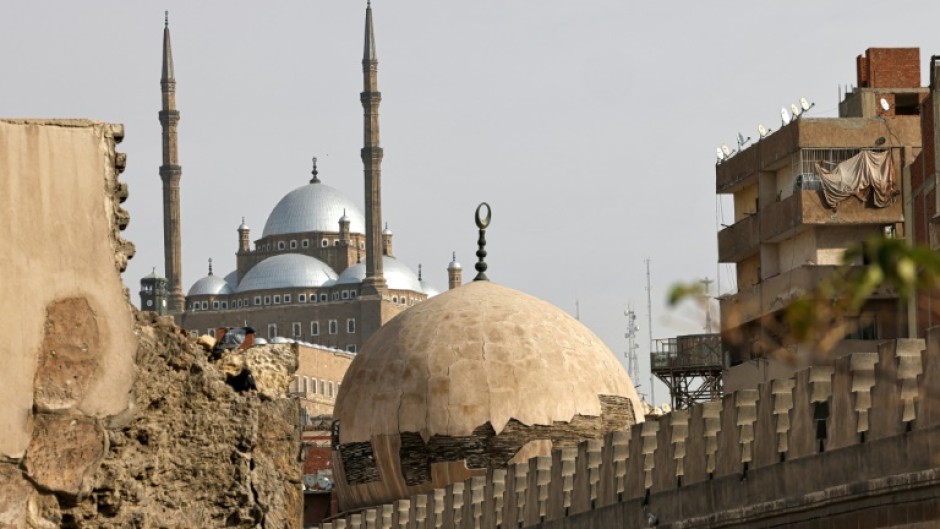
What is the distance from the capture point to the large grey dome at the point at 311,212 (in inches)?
4119

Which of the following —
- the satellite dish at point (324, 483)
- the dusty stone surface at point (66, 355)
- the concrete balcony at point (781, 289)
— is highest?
the concrete balcony at point (781, 289)

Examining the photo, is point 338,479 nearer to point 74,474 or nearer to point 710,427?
→ point 710,427

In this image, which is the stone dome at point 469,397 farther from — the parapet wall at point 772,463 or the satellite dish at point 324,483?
the satellite dish at point 324,483

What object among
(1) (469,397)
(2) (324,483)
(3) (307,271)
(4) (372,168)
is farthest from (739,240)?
(3) (307,271)

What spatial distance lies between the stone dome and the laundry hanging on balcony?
8523 millimetres

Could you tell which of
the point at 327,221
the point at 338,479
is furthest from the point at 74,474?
the point at 327,221

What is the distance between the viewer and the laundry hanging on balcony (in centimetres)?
3153

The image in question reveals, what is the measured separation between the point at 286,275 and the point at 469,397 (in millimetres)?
78069

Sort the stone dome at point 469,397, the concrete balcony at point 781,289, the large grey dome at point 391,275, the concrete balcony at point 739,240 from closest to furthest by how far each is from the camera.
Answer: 1. the stone dome at point 469,397
2. the concrete balcony at point 781,289
3. the concrete balcony at point 739,240
4. the large grey dome at point 391,275

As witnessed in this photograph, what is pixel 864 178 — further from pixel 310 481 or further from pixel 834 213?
pixel 310 481

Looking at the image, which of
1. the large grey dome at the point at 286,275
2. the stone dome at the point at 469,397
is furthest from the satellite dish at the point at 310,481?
the large grey dome at the point at 286,275

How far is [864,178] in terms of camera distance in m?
31.6

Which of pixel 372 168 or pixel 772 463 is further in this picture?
pixel 372 168

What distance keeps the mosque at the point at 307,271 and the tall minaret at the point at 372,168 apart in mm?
38
